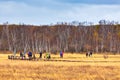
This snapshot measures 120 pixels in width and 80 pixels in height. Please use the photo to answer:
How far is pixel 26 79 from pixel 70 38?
14873cm

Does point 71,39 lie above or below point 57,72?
above

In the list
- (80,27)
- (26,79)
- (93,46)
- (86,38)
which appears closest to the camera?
(26,79)

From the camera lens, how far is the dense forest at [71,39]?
485 ft

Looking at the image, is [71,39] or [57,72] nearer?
[57,72]

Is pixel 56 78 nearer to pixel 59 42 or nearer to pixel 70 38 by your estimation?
pixel 59 42

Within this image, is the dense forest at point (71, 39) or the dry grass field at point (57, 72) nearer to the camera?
the dry grass field at point (57, 72)

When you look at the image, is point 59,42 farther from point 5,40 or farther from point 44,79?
point 44,79

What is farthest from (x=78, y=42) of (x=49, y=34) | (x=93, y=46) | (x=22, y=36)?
(x=49, y=34)

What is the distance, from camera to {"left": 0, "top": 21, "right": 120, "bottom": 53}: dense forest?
14775 centimetres

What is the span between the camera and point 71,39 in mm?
172125

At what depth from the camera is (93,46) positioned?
517 ft

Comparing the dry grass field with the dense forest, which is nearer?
the dry grass field

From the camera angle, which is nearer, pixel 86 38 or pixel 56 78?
pixel 56 78

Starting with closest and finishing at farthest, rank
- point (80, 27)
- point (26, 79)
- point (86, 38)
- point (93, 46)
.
→ point (26, 79), point (93, 46), point (86, 38), point (80, 27)
